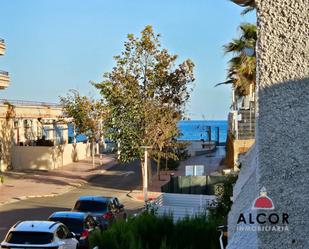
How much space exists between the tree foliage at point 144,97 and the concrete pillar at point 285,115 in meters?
28.8

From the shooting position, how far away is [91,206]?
21094 mm

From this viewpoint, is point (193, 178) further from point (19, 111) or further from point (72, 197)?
point (19, 111)

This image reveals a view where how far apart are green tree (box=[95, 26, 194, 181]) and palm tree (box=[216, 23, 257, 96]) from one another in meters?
3.16

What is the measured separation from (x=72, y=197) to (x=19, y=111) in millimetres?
19868

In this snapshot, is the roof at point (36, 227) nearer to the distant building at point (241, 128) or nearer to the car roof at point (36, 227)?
the car roof at point (36, 227)

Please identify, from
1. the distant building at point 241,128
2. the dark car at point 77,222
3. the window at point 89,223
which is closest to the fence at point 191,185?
the distant building at point 241,128

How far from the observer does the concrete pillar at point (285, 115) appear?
117 inches

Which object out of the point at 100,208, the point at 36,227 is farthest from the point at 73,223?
the point at 100,208

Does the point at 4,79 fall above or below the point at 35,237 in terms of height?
above

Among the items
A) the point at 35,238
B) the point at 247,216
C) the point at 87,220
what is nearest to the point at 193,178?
the point at 87,220

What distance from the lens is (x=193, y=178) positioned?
28.2m

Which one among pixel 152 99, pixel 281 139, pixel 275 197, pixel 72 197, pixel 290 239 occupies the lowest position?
pixel 72 197

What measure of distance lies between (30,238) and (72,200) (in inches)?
687

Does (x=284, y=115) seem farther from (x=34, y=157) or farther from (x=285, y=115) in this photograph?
(x=34, y=157)
